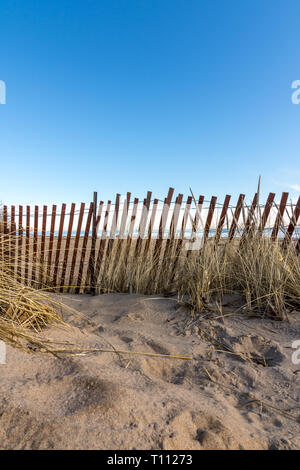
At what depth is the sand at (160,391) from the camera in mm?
1155

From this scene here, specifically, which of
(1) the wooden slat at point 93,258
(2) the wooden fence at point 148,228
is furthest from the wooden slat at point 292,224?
(1) the wooden slat at point 93,258

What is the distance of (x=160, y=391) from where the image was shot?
1488 mm

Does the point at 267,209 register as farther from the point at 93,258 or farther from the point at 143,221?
the point at 93,258

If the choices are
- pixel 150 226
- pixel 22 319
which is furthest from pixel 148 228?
pixel 22 319

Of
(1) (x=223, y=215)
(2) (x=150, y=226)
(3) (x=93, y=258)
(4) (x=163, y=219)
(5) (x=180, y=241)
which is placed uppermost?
(1) (x=223, y=215)

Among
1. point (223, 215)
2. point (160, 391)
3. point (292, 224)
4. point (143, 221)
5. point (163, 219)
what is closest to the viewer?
point (160, 391)

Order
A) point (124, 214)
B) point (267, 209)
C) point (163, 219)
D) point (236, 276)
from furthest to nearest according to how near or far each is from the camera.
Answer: point (124, 214) < point (163, 219) < point (267, 209) < point (236, 276)

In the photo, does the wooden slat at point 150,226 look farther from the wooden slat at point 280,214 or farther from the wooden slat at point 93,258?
the wooden slat at point 280,214

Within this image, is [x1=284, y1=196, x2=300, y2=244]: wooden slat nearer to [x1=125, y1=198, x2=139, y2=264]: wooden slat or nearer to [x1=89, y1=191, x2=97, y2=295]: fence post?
[x1=125, y1=198, x2=139, y2=264]: wooden slat

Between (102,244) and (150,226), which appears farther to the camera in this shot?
(102,244)

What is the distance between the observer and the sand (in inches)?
45.5

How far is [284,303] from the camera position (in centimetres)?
284

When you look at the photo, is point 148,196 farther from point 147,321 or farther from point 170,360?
point 170,360
